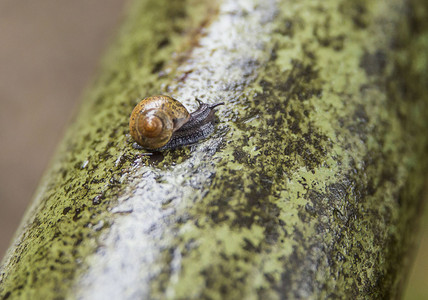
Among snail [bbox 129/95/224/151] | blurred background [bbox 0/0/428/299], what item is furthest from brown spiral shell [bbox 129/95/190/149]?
blurred background [bbox 0/0/428/299]

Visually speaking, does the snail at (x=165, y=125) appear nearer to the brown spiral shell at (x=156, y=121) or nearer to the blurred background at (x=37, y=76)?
the brown spiral shell at (x=156, y=121)

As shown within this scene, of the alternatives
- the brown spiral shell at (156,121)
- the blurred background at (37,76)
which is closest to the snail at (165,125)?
the brown spiral shell at (156,121)

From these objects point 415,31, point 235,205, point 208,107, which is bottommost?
point 415,31

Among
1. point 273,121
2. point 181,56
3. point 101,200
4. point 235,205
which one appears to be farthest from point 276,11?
point 101,200

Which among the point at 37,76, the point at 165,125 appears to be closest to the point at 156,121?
the point at 165,125

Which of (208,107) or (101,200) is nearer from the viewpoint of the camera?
(101,200)

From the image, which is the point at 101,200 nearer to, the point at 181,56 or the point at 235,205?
the point at 235,205

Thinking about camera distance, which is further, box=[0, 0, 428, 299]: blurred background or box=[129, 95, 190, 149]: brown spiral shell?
box=[0, 0, 428, 299]: blurred background

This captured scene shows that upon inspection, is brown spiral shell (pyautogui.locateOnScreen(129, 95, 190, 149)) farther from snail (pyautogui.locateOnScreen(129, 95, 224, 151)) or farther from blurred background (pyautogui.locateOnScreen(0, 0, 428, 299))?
blurred background (pyautogui.locateOnScreen(0, 0, 428, 299))
